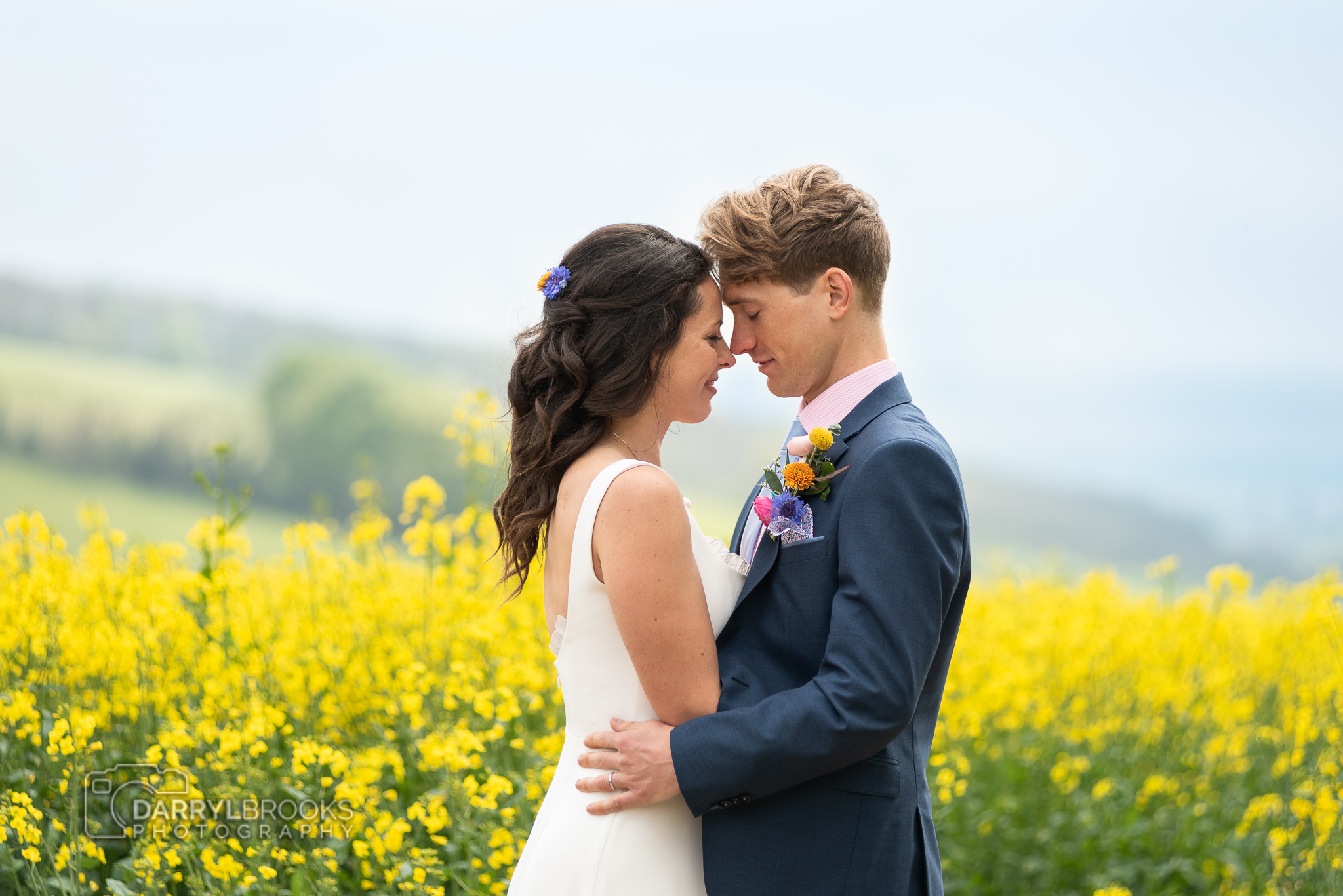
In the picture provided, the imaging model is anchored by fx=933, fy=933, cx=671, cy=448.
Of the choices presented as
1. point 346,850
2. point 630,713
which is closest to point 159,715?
point 346,850

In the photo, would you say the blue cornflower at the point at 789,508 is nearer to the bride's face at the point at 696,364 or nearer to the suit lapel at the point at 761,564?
the suit lapel at the point at 761,564

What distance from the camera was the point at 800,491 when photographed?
1.80 meters

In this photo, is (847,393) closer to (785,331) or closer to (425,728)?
(785,331)

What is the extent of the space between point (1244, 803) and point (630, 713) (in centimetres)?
367

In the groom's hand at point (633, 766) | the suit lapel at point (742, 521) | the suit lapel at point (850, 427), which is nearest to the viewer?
the groom's hand at point (633, 766)

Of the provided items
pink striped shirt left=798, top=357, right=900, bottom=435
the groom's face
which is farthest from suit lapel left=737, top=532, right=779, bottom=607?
the groom's face

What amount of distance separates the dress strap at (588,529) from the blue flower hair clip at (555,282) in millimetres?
392

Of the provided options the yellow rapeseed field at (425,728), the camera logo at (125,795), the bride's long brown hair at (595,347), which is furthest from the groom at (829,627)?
the camera logo at (125,795)

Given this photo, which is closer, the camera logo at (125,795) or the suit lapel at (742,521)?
the suit lapel at (742,521)

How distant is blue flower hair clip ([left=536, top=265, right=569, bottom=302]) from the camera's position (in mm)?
1916

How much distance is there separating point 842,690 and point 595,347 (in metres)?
0.80

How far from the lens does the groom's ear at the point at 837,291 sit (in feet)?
6.15

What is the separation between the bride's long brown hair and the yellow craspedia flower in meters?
0.33

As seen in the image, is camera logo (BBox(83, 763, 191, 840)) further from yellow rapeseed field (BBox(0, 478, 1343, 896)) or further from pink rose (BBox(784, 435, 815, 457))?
pink rose (BBox(784, 435, 815, 457))
